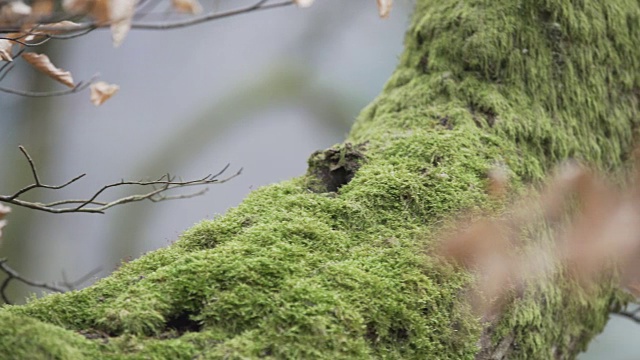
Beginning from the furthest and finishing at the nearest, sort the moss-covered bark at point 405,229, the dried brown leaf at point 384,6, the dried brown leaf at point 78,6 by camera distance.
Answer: the dried brown leaf at point 384,6 → the moss-covered bark at point 405,229 → the dried brown leaf at point 78,6

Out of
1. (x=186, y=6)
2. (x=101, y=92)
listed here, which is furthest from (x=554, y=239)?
(x=101, y=92)

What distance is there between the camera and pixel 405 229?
158 cm

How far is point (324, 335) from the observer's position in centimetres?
121

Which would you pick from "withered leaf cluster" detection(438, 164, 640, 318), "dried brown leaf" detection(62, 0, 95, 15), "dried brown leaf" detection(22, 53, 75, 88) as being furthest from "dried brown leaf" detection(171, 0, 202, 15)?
"withered leaf cluster" detection(438, 164, 640, 318)

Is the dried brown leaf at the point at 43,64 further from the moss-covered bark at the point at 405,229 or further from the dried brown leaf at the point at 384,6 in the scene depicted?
the dried brown leaf at the point at 384,6

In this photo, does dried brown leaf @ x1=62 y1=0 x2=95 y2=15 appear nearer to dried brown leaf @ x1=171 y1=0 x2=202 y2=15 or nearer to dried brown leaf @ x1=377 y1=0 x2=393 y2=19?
dried brown leaf @ x1=171 y1=0 x2=202 y2=15

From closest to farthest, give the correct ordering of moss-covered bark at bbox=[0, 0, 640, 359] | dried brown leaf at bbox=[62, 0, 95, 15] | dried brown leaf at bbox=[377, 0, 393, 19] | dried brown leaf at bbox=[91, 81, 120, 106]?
dried brown leaf at bbox=[62, 0, 95, 15] → moss-covered bark at bbox=[0, 0, 640, 359] → dried brown leaf at bbox=[377, 0, 393, 19] → dried brown leaf at bbox=[91, 81, 120, 106]

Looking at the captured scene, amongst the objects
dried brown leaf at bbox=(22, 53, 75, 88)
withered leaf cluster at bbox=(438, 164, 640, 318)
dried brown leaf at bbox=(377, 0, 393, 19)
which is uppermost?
dried brown leaf at bbox=(377, 0, 393, 19)

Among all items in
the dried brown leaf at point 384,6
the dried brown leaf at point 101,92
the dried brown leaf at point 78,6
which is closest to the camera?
the dried brown leaf at point 78,6

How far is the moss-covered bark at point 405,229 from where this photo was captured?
1225mm

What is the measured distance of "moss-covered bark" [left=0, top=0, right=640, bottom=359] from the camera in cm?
122

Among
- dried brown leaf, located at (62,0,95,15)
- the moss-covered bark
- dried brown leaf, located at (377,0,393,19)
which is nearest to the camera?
dried brown leaf, located at (62,0,95,15)

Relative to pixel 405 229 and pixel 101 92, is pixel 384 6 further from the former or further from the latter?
pixel 101 92

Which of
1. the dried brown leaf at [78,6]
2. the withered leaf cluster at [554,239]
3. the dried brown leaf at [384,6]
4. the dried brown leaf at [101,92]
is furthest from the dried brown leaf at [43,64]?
the withered leaf cluster at [554,239]
